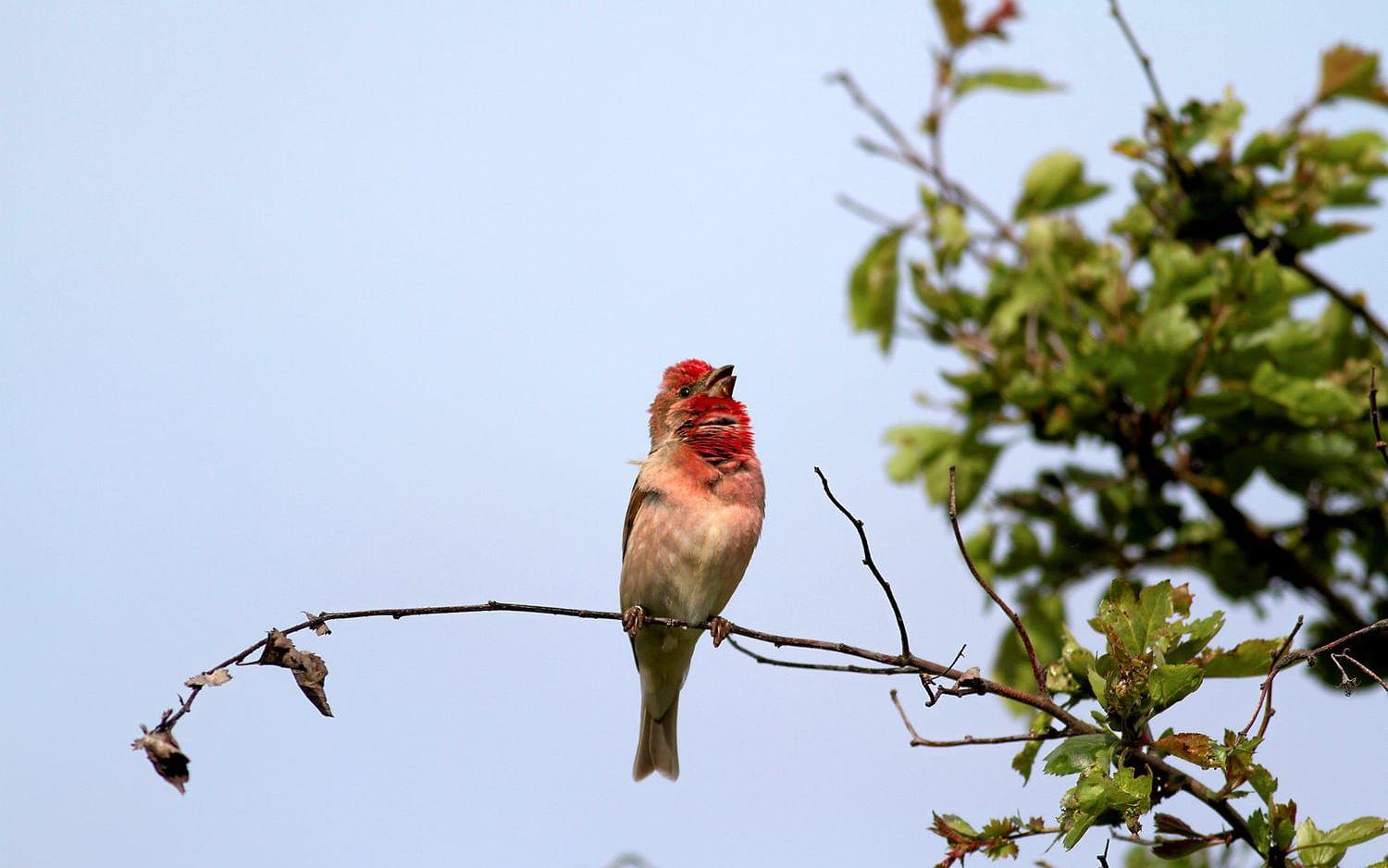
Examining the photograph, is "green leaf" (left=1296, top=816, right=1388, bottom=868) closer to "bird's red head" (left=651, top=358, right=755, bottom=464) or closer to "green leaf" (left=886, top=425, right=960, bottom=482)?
"green leaf" (left=886, top=425, right=960, bottom=482)

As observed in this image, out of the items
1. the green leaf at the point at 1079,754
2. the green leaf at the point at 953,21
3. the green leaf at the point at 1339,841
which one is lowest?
the green leaf at the point at 1339,841

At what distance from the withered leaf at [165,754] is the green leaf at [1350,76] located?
530 cm

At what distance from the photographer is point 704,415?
693 centimetres

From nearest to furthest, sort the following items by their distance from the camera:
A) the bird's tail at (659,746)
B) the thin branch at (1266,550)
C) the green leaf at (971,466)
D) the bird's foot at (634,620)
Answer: the bird's foot at (634,620), the thin branch at (1266,550), the green leaf at (971,466), the bird's tail at (659,746)

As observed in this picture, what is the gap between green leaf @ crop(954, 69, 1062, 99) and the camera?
5.97m

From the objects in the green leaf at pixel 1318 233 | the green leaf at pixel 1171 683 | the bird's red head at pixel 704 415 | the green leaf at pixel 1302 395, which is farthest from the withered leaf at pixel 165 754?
the green leaf at pixel 1318 233

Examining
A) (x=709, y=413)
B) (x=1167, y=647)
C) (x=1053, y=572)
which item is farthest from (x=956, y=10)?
(x=1167, y=647)

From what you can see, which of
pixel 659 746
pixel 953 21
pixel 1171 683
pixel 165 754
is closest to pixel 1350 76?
pixel 953 21

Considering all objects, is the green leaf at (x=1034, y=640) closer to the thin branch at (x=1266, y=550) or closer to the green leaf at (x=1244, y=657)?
the thin branch at (x=1266, y=550)

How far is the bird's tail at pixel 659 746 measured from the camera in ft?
26.4

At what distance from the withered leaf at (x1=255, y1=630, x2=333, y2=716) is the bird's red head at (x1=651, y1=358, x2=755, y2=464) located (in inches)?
122

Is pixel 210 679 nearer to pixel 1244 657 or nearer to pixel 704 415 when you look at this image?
pixel 1244 657

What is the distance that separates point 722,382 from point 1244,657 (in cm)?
354

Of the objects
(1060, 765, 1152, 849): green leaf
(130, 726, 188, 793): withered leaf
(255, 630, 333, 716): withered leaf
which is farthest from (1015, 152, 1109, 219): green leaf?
(130, 726, 188, 793): withered leaf
